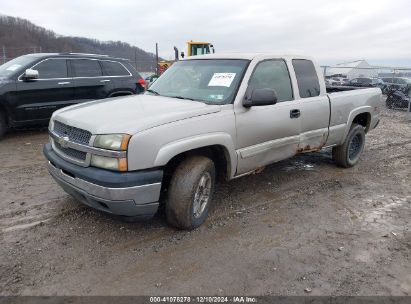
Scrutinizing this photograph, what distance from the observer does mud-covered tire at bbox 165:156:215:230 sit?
3602 mm

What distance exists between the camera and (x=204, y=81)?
4.45 m

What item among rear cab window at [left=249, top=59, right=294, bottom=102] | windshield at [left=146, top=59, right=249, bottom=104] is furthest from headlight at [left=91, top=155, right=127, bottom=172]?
rear cab window at [left=249, top=59, right=294, bottom=102]

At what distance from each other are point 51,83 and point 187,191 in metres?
5.45

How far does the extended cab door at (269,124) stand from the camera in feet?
13.7

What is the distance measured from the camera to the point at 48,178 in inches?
213

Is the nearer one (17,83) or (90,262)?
(90,262)

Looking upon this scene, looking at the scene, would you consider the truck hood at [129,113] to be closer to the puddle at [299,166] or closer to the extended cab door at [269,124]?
the extended cab door at [269,124]

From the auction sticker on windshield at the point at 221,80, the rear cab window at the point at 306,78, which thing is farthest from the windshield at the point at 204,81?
the rear cab window at the point at 306,78

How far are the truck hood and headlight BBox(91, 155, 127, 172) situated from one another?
0.76 ft

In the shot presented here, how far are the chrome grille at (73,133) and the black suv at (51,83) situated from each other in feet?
13.1

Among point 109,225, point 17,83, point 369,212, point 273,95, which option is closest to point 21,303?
point 109,225

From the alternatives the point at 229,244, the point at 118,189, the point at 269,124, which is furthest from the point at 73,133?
the point at 269,124

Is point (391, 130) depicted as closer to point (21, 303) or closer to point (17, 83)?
point (17, 83)

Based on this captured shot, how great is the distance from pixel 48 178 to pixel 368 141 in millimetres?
6975
